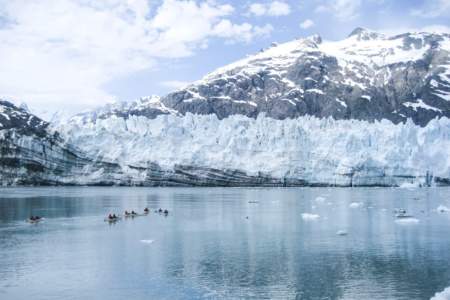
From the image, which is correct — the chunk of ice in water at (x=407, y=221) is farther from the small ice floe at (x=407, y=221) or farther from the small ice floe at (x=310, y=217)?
the small ice floe at (x=310, y=217)

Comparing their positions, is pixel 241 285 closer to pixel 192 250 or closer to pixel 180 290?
pixel 180 290

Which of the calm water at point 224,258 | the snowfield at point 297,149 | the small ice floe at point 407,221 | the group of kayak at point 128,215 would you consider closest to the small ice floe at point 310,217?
the calm water at point 224,258

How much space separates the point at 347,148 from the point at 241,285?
97.3 metres

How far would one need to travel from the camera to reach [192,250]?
35.1 m

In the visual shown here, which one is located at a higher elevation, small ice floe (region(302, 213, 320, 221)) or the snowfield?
the snowfield

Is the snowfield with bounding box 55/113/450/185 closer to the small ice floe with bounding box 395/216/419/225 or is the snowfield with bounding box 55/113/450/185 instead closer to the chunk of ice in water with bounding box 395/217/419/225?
the small ice floe with bounding box 395/216/419/225

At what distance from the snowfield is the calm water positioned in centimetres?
6429

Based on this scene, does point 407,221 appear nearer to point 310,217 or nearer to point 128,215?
point 310,217

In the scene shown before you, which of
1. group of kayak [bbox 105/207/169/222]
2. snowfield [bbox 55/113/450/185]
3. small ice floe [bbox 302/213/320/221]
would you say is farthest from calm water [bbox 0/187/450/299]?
snowfield [bbox 55/113/450/185]

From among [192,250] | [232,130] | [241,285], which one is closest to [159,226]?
[192,250]

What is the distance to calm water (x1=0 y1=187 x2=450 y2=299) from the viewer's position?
24.8 meters

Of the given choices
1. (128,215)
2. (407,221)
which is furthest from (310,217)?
(128,215)

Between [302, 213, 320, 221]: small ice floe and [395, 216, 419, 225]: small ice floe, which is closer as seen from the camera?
[395, 216, 419, 225]: small ice floe

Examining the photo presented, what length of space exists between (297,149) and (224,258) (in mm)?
92097
